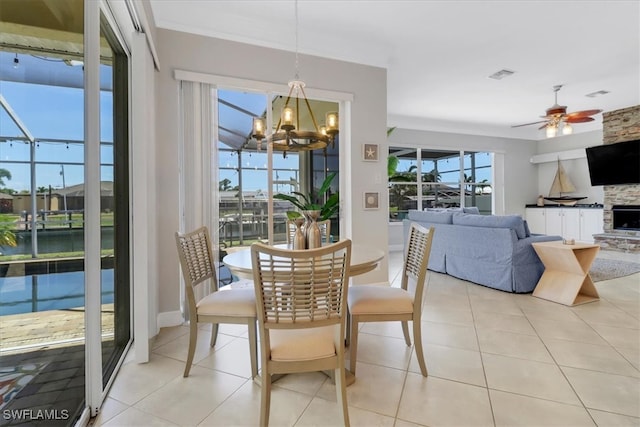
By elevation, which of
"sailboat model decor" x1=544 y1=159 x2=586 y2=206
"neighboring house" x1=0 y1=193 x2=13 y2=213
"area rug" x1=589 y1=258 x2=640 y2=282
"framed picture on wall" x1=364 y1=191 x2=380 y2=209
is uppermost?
"sailboat model decor" x1=544 y1=159 x2=586 y2=206

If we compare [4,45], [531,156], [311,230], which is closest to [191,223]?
[311,230]

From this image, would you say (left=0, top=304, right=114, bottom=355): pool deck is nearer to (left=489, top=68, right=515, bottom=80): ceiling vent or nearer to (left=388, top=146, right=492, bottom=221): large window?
(left=489, top=68, right=515, bottom=80): ceiling vent

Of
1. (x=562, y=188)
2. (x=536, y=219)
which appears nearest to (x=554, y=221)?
(x=536, y=219)

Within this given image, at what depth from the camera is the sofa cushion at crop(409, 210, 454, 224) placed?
15.2 ft

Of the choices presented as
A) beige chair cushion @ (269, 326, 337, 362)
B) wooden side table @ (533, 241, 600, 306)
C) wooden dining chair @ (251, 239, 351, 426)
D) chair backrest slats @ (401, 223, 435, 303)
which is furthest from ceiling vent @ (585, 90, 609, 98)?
beige chair cushion @ (269, 326, 337, 362)

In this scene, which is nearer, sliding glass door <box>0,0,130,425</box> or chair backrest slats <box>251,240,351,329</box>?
sliding glass door <box>0,0,130,425</box>

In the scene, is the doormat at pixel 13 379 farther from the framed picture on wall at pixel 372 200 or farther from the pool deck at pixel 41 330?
the framed picture on wall at pixel 372 200

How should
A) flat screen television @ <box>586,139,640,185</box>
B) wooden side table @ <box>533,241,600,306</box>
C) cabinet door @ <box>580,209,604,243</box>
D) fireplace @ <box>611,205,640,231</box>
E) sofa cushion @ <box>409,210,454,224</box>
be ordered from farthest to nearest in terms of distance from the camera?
1. cabinet door @ <box>580,209,604,243</box>
2. fireplace @ <box>611,205,640,231</box>
3. flat screen television @ <box>586,139,640,185</box>
4. sofa cushion @ <box>409,210,454,224</box>
5. wooden side table @ <box>533,241,600,306</box>

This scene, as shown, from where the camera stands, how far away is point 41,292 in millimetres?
1313

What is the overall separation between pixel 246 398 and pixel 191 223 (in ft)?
6.00

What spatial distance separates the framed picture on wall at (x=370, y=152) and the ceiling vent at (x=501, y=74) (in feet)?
7.99

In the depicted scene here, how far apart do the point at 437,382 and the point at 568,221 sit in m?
7.95

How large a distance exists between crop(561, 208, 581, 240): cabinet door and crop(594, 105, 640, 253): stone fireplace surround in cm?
74

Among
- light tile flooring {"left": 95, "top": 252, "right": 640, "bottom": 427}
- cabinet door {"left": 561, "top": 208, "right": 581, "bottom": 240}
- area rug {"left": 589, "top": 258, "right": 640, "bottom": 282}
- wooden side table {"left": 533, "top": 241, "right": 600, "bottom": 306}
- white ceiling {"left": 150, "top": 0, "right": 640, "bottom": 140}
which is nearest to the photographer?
light tile flooring {"left": 95, "top": 252, "right": 640, "bottom": 427}
